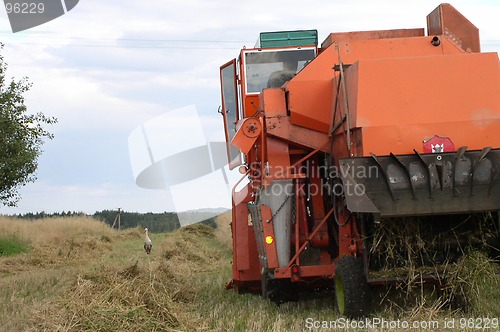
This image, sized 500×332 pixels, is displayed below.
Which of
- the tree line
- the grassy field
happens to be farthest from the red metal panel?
the tree line

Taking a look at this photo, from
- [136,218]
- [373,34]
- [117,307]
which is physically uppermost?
[373,34]

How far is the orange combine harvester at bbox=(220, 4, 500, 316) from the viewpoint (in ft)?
18.6

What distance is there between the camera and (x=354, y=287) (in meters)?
6.16

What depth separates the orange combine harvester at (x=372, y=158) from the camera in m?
5.68

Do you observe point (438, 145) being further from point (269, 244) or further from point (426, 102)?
point (269, 244)

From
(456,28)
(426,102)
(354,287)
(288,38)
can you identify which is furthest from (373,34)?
(354,287)

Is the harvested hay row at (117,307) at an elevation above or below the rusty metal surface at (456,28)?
below

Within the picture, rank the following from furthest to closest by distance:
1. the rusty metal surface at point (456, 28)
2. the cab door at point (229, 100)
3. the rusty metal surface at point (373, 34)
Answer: the cab door at point (229, 100), the rusty metal surface at point (373, 34), the rusty metal surface at point (456, 28)

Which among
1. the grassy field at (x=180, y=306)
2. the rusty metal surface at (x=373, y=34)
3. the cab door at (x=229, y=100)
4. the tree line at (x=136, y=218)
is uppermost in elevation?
the rusty metal surface at (x=373, y=34)

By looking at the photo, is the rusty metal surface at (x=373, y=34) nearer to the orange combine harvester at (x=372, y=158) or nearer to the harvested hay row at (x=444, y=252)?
the orange combine harvester at (x=372, y=158)

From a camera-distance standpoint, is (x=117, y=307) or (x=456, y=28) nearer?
(x=117, y=307)

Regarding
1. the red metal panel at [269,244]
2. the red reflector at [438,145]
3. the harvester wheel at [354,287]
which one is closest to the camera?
the red reflector at [438,145]

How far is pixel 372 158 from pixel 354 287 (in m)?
1.14

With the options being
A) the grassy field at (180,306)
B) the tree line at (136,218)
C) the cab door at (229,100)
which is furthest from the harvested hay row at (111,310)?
the tree line at (136,218)
